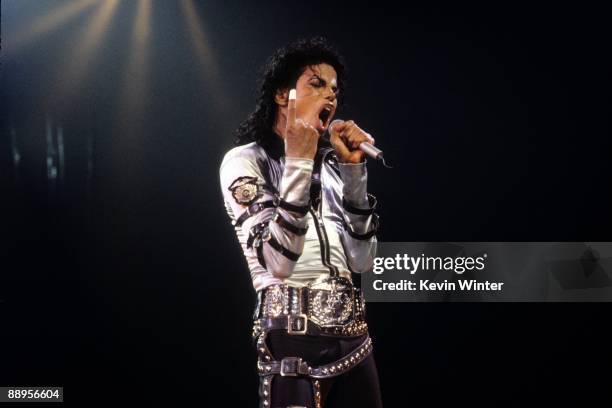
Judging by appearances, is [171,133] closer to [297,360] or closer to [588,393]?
[297,360]

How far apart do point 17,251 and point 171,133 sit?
0.97 meters

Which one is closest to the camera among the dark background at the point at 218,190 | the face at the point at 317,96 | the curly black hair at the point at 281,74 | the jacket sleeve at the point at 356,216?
Answer: the jacket sleeve at the point at 356,216

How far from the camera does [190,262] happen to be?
336cm

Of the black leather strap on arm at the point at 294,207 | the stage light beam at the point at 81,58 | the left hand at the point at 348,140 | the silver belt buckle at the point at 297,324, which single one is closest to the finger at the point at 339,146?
the left hand at the point at 348,140

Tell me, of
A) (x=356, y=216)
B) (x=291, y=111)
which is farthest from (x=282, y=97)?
(x=356, y=216)

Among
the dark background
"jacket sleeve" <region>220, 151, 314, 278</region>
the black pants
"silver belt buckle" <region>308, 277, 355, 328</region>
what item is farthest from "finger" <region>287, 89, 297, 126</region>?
the dark background

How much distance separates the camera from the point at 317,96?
1.94 meters

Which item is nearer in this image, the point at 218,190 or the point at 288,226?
the point at 288,226

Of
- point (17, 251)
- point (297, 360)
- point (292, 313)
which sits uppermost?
point (17, 251)

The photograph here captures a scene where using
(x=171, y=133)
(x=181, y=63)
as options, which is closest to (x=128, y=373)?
(x=171, y=133)

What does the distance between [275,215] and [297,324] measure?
28 centimetres

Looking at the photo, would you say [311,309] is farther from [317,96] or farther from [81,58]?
[81,58]

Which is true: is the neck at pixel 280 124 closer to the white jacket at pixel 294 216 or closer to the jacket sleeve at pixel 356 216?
the white jacket at pixel 294 216

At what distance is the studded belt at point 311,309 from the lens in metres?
1.70
